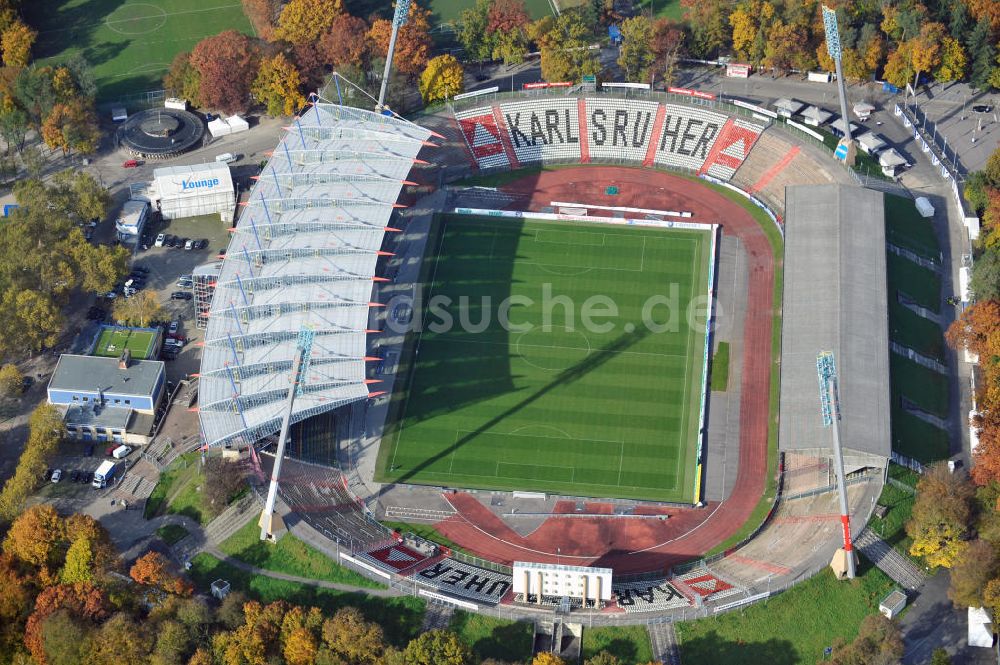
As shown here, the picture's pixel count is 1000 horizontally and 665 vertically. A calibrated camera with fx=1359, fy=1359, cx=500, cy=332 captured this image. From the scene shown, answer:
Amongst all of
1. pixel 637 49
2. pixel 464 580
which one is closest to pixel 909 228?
pixel 637 49

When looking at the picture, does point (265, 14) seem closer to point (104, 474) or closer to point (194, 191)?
point (194, 191)

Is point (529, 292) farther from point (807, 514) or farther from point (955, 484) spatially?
point (955, 484)

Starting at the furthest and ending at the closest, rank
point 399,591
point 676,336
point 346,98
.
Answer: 1. point 346,98
2. point 676,336
3. point 399,591

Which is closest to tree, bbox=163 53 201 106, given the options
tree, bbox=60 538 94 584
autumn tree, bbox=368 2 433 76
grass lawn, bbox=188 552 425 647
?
autumn tree, bbox=368 2 433 76

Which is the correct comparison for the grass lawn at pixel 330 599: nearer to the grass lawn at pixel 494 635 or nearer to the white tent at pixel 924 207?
the grass lawn at pixel 494 635

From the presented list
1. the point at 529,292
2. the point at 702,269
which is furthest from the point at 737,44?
the point at 529,292

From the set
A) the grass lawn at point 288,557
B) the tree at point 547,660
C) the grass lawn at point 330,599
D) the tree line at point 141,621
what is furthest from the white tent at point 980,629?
the grass lawn at point 288,557

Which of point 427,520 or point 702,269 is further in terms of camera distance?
point 702,269

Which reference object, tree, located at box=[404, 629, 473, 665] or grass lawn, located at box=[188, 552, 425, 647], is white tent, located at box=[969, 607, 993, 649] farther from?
grass lawn, located at box=[188, 552, 425, 647]
